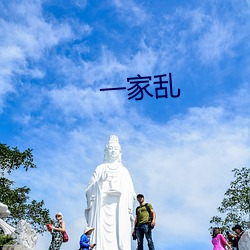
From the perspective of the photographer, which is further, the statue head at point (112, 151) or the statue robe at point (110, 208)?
the statue head at point (112, 151)

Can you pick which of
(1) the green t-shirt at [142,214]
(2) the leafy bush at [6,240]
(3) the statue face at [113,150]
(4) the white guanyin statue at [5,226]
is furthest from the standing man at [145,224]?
(3) the statue face at [113,150]

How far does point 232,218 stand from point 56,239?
11223 mm

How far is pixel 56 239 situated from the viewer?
10.7 meters

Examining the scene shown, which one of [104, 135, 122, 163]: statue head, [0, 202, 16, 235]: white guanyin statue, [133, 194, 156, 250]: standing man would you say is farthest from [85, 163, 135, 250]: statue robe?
[133, 194, 156, 250]: standing man

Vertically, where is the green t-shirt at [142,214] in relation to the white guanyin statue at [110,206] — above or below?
below

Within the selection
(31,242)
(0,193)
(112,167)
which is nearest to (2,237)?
(31,242)

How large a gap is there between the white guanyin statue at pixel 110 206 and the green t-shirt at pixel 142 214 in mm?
2786

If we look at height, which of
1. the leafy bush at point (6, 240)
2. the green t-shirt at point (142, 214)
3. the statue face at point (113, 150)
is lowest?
the leafy bush at point (6, 240)

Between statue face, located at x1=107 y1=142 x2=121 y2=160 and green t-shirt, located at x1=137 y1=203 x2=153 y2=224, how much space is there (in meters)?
3.72

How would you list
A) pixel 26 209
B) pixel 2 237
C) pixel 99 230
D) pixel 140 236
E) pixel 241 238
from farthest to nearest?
pixel 26 209 < pixel 99 230 < pixel 2 237 < pixel 140 236 < pixel 241 238

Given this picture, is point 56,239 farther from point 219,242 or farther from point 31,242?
point 219,242

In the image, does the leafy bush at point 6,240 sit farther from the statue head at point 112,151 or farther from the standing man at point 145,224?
the statue head at point 112,151

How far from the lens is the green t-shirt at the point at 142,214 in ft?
36.6

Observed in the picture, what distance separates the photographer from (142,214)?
11.2 metres
